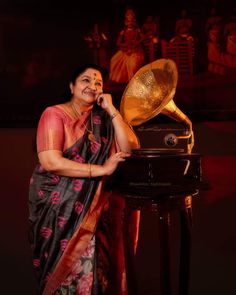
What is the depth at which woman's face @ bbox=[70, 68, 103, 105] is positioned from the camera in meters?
1.89

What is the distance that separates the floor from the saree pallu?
757 mm

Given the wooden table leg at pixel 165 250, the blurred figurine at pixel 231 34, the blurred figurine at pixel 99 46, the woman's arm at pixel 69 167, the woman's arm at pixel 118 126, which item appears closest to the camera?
the wooden table leg at pixel 165 250

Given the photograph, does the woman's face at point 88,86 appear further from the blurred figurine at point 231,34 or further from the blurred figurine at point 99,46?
the blurred figurine at point 231,34

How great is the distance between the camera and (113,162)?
1.73m

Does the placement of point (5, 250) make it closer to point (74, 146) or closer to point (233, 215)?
point (74, 146)

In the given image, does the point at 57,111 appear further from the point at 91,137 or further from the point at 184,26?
the point at 184,26

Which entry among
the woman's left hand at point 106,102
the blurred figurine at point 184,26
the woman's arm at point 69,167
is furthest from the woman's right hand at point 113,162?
the blurred figurine at point 184,26

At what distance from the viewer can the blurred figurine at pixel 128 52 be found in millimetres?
2561

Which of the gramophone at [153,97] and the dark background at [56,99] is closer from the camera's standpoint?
the gramophone at [153,97]

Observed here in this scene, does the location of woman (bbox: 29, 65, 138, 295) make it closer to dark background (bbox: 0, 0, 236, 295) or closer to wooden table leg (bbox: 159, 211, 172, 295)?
wooden table leg (bbox: 159, 211, 172, 295)

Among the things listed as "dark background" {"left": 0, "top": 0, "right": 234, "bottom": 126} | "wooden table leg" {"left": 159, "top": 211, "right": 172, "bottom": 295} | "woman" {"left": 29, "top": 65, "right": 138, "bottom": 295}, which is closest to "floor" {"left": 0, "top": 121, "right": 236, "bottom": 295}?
"dark background" {"left": 0, "top": 0, "right": 234, "bottom": 126}

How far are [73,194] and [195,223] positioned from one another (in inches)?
40.1

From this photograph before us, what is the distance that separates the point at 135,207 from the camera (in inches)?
67.9

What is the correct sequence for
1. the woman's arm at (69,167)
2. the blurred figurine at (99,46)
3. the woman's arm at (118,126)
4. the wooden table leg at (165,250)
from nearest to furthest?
the wooden table leg at (165,250) < the woman's arm at (69,167) < the woman's arm at (118,126) < the blurred figurine at (99,46)
